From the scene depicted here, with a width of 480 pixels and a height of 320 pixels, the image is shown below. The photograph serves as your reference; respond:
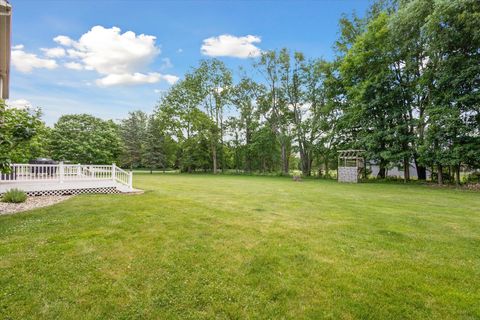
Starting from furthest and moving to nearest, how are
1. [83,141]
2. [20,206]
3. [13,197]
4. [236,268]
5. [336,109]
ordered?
1. [83,141]
2. [336,109]
3. [13,197]
4. [20,206]
5. [236,268]

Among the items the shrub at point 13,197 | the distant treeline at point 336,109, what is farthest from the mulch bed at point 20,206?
the distant treeline at point 336,109

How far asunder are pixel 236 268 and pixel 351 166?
18692 mm

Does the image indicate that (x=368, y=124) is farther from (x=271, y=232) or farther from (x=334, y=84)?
(x=271, y=232)

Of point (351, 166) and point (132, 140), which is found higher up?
point (132, 140)

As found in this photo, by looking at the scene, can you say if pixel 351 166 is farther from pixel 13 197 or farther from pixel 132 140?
pixel 132 140

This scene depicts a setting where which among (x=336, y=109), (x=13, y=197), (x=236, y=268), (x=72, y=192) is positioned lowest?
(x=236, y=268)

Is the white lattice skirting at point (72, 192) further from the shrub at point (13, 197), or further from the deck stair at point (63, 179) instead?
the shrub at point (13, 197)

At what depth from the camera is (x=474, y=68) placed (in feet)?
42.1

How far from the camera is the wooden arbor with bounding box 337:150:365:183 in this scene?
60.8 ft

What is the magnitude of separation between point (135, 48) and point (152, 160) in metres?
17.7

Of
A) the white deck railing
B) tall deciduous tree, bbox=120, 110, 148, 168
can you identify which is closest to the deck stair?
the white deck railing

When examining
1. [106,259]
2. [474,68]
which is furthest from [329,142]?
[106,259]

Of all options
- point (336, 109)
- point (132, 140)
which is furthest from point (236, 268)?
point (132, 140)

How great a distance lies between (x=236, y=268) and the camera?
10.5 feet
